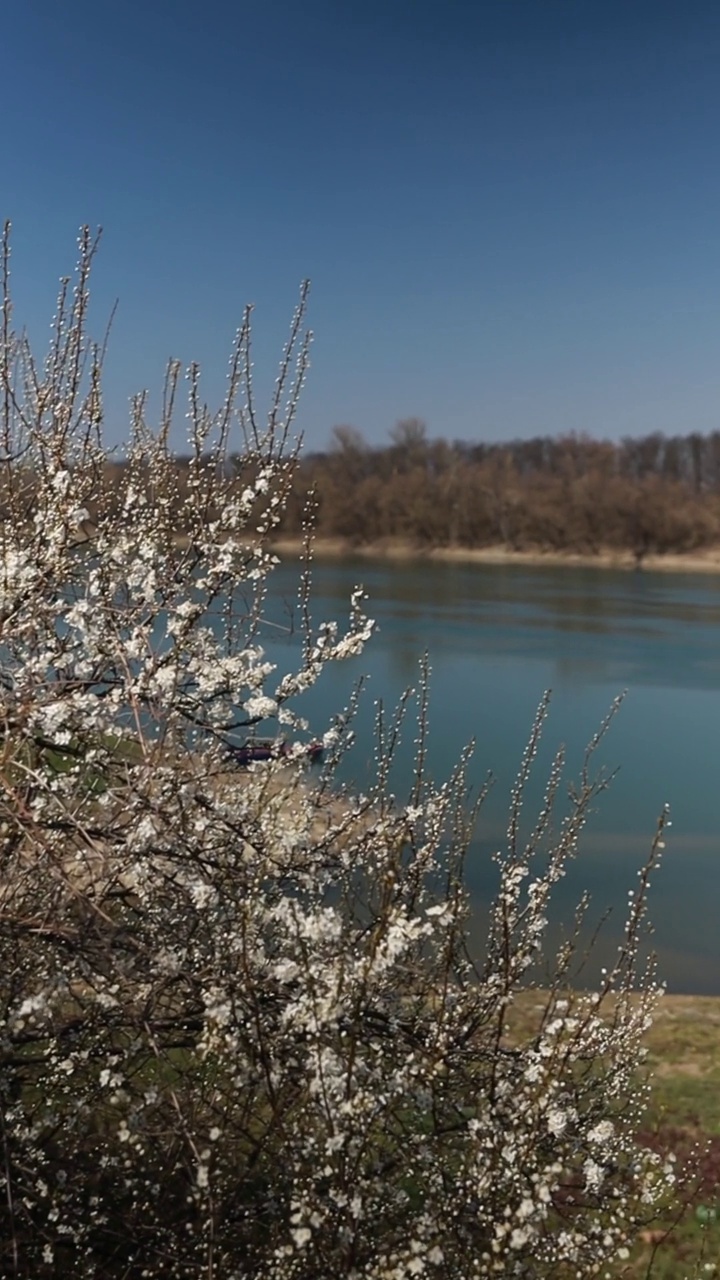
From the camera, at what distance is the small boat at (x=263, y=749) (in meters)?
3.51

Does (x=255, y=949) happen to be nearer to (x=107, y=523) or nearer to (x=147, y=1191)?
(x=147, y=1191)

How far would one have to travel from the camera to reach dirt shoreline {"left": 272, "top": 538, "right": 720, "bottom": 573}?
55.0 meters

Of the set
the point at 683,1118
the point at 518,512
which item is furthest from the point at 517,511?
the point at 683,1118

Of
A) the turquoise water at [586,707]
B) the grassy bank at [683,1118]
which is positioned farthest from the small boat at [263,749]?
the grassy bank at [683,1118]

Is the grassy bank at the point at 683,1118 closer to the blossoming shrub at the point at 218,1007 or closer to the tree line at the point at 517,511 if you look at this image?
the blossoming shrub at the point at 218,1007

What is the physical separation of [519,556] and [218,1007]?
57.1m

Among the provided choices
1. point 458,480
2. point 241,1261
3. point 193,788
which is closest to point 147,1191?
point 241,1261

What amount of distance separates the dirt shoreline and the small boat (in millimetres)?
49372

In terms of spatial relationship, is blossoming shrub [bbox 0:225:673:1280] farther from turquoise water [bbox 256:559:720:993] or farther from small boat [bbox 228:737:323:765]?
turquoise water [bbox 256:559:720:993]

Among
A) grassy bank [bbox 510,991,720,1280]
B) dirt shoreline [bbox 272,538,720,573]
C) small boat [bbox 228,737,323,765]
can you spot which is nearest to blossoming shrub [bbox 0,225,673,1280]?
small boat [bbox 228,737,323,765]

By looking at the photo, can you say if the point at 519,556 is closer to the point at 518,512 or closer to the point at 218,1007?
the point at 518,512

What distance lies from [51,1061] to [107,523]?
176cm

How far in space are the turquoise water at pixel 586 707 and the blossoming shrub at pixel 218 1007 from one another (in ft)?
2.34

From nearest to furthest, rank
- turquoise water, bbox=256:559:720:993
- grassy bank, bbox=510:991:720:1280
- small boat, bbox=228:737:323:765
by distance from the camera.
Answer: small boat, bbox=228:737:323:765
grassy bank, bbox=510:991:720:1280
turquoise water, bbox=256:559:720:993
